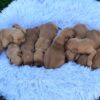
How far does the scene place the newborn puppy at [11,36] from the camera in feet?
10.9

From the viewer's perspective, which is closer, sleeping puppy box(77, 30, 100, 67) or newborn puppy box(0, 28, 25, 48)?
sleeping puppy box(77, 30, 100, 67)

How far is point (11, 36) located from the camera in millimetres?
3316

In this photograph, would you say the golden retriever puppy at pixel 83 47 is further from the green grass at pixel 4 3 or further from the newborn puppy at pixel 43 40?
the green grass at pixel 4 3

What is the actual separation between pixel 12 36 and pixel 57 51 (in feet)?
1.39

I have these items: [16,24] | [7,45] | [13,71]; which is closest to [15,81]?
[13,71]

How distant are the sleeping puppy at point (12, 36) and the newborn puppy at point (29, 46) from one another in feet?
0.15

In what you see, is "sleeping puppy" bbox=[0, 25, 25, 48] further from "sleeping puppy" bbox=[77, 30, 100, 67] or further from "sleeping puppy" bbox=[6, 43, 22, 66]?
"sleeping puppy" bbox=[77, 30, 100, 67]

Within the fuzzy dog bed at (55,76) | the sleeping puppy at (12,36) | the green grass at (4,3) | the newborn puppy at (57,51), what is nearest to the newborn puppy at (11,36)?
the sleeping puppy at (12,36)

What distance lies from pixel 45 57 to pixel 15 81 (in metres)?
0.29

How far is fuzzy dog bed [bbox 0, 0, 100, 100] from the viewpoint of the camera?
2.83 m

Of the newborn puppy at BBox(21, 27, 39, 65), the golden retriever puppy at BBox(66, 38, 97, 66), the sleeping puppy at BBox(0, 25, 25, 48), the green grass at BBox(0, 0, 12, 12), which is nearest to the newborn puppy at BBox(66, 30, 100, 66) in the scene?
the golden retriever puppy at BBox(66, 38, 97, 66)

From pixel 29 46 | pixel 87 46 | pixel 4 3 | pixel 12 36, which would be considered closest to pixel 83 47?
pixel 87 46

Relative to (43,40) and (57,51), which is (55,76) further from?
(43,40)

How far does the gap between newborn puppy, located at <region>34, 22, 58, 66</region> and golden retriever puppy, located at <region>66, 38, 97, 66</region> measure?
210 mm
